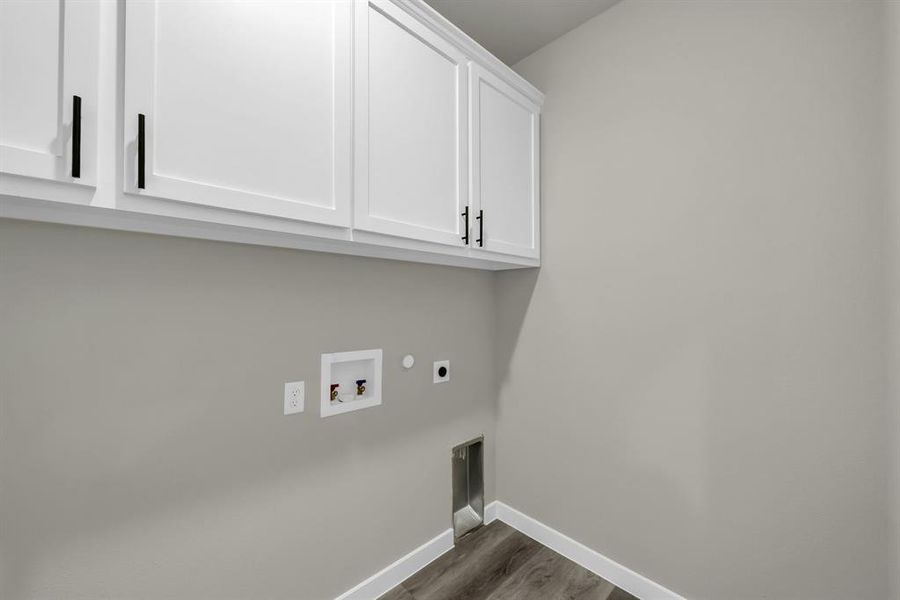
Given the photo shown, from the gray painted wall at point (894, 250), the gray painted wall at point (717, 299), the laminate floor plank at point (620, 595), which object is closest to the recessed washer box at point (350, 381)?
the gray painted wall at point (717, 299)

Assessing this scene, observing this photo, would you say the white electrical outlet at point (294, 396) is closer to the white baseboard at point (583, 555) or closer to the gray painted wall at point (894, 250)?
the white baseboard at point (583, 555)

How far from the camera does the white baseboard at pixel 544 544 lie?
1.60 meters

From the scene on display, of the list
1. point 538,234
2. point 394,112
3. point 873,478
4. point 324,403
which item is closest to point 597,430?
point 873,478

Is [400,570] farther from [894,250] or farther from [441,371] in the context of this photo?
[894,250]

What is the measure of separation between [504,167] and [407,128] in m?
0.58

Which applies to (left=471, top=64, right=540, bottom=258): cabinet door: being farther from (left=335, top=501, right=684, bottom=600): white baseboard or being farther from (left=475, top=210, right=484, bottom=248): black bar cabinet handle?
(left=335, top=501, right=684, bottom=600): white baseboard

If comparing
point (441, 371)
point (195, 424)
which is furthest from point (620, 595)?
point (195, 424)

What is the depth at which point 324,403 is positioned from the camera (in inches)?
58.9

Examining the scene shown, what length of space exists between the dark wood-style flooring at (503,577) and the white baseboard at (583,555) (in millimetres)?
29

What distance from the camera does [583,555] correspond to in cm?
183

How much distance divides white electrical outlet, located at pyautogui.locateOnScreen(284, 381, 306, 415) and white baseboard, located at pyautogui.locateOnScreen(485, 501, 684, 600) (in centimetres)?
133

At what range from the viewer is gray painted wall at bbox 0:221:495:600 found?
96 centimetres

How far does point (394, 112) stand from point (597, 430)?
1.63m

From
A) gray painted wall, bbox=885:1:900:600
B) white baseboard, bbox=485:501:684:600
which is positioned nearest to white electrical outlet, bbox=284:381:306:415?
white baseboard, bbox=485:501:684:600
